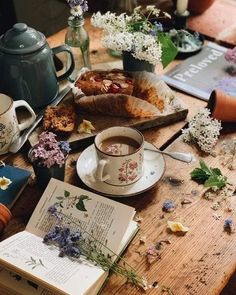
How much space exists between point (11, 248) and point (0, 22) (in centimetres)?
155

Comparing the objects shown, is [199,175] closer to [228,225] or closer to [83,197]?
[228,225]

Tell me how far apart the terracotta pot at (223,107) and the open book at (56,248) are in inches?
15.4

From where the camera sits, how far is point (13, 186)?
0.96m

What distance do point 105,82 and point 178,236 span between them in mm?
472

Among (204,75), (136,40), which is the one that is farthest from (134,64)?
(204,75)

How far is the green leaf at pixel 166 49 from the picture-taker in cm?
124

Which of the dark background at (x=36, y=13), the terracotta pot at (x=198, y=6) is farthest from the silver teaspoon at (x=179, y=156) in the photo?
the dark background at (x=36, y=13)

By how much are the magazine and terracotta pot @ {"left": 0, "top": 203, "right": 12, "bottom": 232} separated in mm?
623

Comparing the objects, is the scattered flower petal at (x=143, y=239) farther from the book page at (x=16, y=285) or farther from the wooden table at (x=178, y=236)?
the book page at (x=16, y=285)

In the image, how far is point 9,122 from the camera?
103cm

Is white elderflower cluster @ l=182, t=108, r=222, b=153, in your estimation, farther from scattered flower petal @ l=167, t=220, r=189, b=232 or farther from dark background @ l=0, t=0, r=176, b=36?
dark background @ l=0, t=0, r=176, b=36

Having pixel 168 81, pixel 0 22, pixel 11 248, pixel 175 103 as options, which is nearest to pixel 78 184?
pixel 11 248

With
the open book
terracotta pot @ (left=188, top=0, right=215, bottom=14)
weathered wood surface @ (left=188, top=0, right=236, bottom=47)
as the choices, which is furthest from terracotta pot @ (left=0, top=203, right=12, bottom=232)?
terracotta pot @ (left=188, top=0, right=215, bottom=14)

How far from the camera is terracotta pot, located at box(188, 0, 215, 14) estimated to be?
163cm
